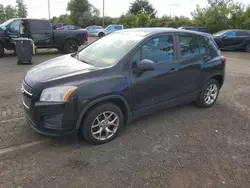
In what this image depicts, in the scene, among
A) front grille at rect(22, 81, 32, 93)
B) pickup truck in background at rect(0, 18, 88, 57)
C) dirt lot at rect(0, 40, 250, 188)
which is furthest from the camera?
pickup truck in background at rect(0, 18, 88, 57)

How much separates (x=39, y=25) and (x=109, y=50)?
9.41 metres

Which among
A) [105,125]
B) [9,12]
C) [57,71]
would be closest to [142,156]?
[105,125]

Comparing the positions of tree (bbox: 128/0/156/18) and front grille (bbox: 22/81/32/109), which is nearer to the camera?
front grille (bbox: 22/81/32/109)

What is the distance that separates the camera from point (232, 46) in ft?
50.8

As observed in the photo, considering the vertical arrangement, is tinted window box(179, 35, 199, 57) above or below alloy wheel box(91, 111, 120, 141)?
above

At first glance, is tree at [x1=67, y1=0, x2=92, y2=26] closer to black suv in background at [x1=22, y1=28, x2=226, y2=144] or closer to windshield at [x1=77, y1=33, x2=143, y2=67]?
windshield at [x1=77, y1=33, x2=143, y2=67]

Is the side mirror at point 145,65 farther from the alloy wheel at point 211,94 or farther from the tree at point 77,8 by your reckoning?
the tree at point 77,8

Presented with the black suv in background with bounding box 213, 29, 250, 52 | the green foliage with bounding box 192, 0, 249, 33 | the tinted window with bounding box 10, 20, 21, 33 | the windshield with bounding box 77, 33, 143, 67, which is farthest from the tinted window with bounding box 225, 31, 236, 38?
the windshield with bounding box 77, 33, 143, 67

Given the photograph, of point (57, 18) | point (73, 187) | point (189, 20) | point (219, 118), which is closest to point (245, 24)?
point (189, 20)

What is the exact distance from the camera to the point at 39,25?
1160 centimetres

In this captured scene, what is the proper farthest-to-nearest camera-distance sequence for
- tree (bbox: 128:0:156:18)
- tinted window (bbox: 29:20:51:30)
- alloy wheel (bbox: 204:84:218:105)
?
tree (bbox: 128:0:156:18), tinted window (bbox: 29:20:51:30), alloy wheel (bbox: 204:84:218:105)

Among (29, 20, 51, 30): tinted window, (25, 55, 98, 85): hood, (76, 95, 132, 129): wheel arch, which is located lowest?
(76, 95, 132, 129): wheel arch

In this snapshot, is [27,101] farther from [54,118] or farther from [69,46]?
[69,46]

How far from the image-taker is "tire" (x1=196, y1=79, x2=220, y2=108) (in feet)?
15.4
